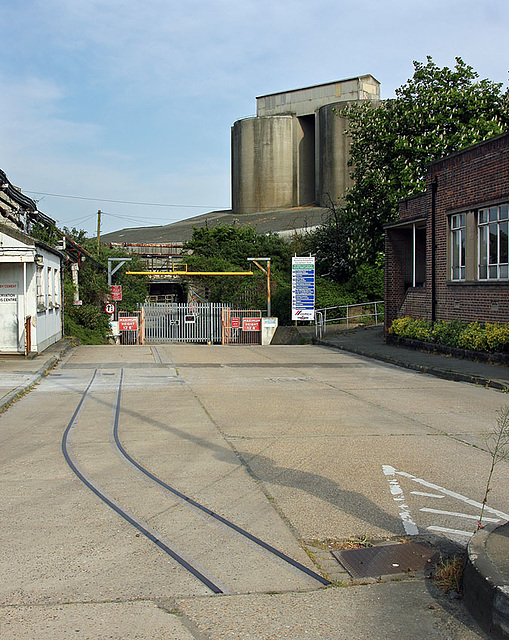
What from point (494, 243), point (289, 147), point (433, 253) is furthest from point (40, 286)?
point (289, 147)

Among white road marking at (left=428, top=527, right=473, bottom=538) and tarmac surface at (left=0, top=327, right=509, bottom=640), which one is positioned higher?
tarmac surface at (left=0, top=327, right=509, bottom=640)

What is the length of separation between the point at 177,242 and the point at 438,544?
63.5m

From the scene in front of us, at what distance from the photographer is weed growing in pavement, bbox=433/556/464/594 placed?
4297 mm

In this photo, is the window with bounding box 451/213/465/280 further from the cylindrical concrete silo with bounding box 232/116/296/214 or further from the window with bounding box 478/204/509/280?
Answer: the cylindrical concrete silo with bounding box 232/116/296/214

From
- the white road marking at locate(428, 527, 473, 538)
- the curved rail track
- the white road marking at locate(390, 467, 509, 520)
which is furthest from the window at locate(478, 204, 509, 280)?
the white road marking at locate(428, 527, 473, 538)

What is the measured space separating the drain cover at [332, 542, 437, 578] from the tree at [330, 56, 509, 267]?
29219 mm

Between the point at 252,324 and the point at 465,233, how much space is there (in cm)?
1786

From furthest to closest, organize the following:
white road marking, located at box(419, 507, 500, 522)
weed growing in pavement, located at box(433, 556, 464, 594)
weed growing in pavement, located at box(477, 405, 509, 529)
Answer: white road marking, located at box(419, 507, 500, 522) < weed growing in pavement, located at box(477, 405, 509, 529) < weed growing in pavement, located at box(433, 556, 464, 594)

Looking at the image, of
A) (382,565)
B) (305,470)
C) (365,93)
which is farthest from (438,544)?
(365,93)

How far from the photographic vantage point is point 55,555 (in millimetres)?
4934

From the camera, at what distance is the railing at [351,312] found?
36.6 m

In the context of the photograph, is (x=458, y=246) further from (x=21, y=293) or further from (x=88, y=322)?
(x=88, y=322)

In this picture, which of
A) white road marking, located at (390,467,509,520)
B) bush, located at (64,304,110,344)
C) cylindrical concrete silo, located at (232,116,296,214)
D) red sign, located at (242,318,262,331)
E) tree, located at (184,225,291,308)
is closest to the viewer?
white road marking, located at (390,467,509,520)

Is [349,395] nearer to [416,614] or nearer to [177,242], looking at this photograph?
[416,614]
